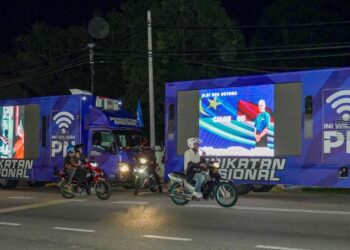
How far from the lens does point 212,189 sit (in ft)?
45.3

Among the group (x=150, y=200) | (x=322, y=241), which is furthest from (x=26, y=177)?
(x=322, y=241)

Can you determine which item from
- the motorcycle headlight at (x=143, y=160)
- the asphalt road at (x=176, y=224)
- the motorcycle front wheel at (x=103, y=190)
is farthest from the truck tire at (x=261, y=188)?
the motorcycle front wheel at (x=103, y=190)

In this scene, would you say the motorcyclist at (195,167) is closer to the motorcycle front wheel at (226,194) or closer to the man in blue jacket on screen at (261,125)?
the motorcycle front wheel at (226,194)

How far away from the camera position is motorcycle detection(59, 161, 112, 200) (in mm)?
16297

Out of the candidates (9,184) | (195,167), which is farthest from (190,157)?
(9,184)

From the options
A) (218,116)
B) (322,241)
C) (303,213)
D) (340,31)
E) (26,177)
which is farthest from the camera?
(340,31)

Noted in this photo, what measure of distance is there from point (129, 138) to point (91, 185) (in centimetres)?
399

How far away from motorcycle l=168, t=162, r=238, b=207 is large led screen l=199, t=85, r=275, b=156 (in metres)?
2.57

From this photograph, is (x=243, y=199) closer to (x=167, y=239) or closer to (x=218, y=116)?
(x=218, y=116)

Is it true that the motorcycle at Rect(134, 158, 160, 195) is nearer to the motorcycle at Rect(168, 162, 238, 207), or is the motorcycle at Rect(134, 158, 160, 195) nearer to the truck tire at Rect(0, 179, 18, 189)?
the motorcycle at Rect(168, 162, 238, 207)

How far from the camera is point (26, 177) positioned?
21.3 metres

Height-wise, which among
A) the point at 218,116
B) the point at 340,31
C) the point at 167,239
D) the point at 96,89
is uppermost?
the point at 340,31

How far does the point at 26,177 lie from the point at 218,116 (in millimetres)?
8404

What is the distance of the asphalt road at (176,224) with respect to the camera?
9211 mm
